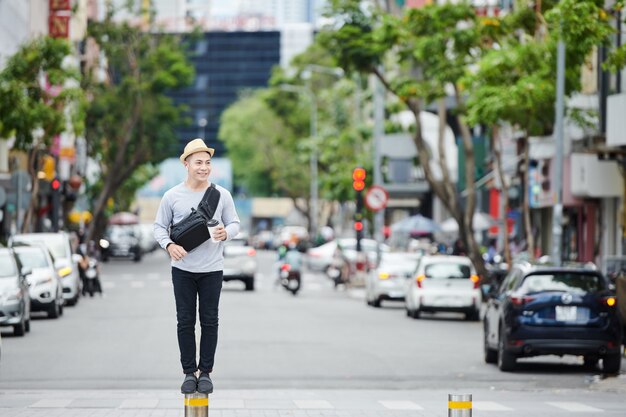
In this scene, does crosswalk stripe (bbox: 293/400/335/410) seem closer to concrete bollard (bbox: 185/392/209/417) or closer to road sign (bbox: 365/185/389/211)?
concrete bollard (bbox: 185/392/209/417)

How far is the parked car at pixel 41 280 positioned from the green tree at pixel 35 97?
9887 millimetres

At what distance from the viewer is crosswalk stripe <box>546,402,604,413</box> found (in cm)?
1592

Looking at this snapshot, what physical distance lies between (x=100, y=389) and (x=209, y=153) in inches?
280

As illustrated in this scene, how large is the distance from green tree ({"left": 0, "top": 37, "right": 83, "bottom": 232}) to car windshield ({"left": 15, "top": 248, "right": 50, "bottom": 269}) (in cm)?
1011

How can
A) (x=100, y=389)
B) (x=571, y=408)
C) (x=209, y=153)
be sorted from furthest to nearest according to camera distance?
(x=100, y=389) → (x=571, y=408) → (x=209, y=153)

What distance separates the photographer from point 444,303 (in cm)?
3553

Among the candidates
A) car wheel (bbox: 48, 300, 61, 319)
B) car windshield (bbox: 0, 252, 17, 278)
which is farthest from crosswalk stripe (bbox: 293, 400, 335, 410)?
car wheel (bbox: 48, 300, 61, 319)

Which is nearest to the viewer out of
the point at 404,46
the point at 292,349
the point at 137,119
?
the point at 292,349

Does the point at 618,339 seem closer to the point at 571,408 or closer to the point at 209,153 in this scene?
the point at 571,408

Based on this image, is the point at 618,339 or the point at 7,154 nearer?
the point at 618,339

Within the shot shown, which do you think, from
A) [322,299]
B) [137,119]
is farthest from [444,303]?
[137,119]

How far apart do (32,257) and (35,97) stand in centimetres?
1248

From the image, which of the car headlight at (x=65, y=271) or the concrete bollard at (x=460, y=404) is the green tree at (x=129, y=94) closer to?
the car headlight at (x=65, y=271)

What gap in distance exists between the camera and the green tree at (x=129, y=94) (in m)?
70.7
